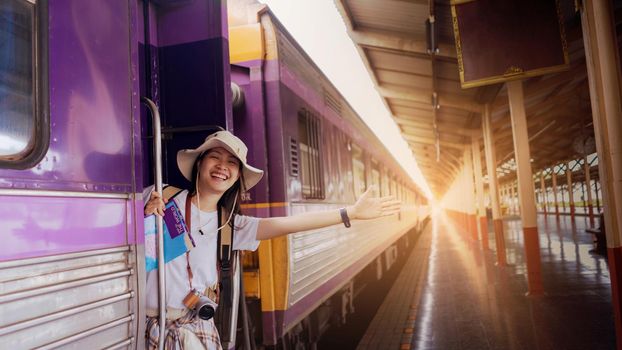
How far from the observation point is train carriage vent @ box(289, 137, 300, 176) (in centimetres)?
390

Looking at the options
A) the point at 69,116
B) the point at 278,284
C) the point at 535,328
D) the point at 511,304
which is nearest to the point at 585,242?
the point at 511,304

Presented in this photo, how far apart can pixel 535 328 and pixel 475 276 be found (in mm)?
3936

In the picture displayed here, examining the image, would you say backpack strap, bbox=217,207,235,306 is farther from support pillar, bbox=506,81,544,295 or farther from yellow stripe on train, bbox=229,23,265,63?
support pillar, bbox=506,81,544,295

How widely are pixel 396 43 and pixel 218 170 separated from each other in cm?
699

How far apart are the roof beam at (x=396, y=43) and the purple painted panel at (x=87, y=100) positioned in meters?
7.08

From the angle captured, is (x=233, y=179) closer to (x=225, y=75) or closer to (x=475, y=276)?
(x=225, y=75)

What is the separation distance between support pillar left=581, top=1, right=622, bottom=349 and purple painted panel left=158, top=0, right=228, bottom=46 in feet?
11.2

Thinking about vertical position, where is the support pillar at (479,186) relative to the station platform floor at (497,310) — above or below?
above

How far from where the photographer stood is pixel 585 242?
13859 mm

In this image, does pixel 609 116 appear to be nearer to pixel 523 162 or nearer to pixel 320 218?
pixel 320 218

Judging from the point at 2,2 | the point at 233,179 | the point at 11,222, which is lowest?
the point at 11,222

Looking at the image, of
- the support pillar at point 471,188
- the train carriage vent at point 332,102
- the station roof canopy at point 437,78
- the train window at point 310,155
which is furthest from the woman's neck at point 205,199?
the support pillar at point 471,188

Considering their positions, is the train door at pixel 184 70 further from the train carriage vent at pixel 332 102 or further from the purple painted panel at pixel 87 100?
the train carriage vent at pixel 332 102

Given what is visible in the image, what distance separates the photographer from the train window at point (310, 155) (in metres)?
4.40
